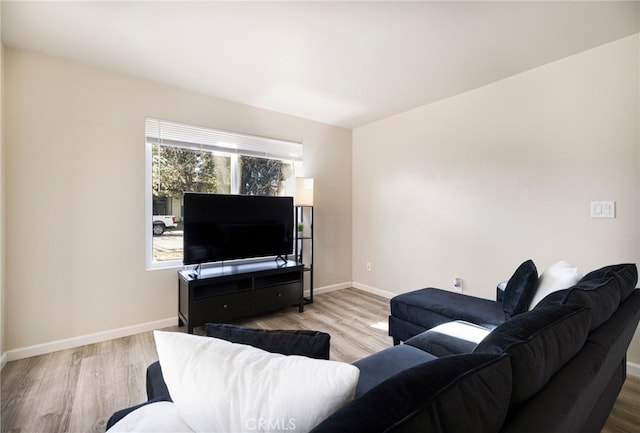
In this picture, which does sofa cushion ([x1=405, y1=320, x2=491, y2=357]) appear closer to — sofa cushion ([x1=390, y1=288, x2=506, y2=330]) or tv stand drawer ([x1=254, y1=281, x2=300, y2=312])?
sofa cushion ([x1=390, y1=288, x2=506, y2=330])

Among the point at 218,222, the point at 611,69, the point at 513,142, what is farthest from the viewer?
the point at 218,222

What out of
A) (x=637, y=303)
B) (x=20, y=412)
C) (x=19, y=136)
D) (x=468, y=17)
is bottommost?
(x=20, y=412)

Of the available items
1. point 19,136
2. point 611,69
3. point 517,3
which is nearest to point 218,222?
point 19,136

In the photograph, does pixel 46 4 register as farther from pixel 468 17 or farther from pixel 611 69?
pixel 611 69

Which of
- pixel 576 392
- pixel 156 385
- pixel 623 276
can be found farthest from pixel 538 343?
pixel 156 385

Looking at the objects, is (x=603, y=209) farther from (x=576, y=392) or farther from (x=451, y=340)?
(x=576, y=392)

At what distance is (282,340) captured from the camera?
953 millimetres

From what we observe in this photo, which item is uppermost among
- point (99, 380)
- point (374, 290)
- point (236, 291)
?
point (236, 291)

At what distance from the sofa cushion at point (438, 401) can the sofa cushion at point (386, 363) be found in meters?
0.69

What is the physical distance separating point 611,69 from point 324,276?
3.52m

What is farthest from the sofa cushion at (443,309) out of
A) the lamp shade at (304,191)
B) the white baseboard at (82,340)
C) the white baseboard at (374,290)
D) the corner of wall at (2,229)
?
the corner of wall at (2,229)

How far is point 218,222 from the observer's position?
9.78 ft

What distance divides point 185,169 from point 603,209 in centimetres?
378

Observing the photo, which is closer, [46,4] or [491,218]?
[46,4]
